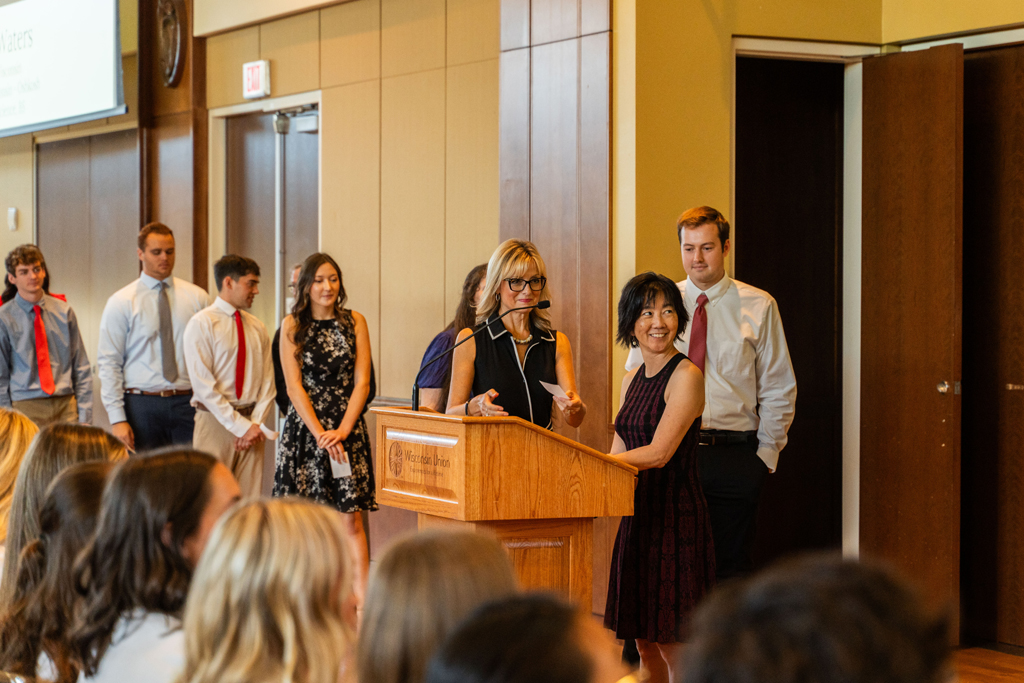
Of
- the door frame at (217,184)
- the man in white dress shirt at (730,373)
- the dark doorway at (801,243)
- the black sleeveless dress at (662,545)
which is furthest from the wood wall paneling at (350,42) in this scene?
the black sleeveless dress at (662,545)

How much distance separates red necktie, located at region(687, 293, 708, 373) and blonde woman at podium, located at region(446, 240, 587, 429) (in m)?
0.81

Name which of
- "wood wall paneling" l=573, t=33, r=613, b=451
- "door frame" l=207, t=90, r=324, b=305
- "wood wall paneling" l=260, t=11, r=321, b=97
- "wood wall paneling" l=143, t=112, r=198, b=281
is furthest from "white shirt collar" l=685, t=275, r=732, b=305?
"wood wall paneling" l=143, t=112, r=198, b=281

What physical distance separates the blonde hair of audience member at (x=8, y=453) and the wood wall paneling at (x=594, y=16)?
9.21 ft

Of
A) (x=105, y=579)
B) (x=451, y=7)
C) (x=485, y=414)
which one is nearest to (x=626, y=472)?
(x=485, y=414)

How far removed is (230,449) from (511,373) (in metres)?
2.22

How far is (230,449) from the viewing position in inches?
197

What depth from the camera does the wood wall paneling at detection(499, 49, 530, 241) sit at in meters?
4.75

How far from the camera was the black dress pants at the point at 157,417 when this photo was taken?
534 centimetres

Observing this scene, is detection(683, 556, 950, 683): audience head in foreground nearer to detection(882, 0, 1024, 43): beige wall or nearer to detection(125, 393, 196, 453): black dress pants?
detection(882, 0, 1024, 43): beige wall

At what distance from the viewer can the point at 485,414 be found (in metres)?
2.94

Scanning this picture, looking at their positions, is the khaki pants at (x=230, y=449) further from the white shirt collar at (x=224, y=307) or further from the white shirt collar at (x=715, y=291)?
the white shirt collar at (x=715, y=291)

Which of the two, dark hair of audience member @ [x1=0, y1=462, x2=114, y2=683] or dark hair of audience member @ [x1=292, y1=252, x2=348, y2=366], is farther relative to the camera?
dark hair of audience member @ [x1=292, y1=252, x2=348, y2=366]

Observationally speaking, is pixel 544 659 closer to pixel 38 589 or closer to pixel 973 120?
pixel 38 589

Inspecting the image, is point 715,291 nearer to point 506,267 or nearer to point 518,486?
point 506,267
